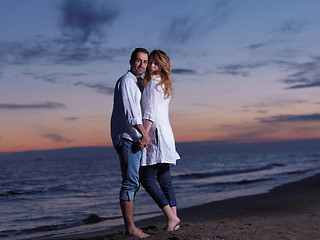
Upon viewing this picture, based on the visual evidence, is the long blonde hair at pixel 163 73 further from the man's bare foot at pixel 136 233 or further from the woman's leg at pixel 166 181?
the man's bare foot at pixel 136 233

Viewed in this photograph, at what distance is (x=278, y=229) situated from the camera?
4.18 m

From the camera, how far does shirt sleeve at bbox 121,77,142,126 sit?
11.3 feet

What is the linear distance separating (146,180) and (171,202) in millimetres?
451

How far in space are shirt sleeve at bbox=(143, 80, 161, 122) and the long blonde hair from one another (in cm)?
7

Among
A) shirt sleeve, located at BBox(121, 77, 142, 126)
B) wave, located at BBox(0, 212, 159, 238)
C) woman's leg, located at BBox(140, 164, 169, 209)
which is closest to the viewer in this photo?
shirt sleeve, located at BBox(121, 77, 142, 126)

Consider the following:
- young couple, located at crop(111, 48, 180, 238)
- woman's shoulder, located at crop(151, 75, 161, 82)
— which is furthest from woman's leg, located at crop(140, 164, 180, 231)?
woman's shoulder, located at crop(151, 75, 161, 82)

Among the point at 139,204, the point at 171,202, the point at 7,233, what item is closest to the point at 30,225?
the point at 7,233

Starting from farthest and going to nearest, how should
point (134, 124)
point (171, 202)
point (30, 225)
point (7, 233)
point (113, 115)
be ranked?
1. point (30, 225)
2. point (7, 233)
3. point (171, 202)
4. point (113, 115)
5. point (134, 124)

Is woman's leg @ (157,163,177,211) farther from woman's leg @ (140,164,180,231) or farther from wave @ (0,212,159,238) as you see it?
wave @ (0,212,159,238)

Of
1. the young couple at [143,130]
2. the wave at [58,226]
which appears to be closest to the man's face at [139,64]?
the young couple at [143,130]

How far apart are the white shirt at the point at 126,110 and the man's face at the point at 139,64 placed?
0.11 m

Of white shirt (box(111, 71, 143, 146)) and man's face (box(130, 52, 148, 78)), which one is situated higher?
man's face (box(130, 52, 148, 78))

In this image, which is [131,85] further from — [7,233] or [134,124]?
[7,233]

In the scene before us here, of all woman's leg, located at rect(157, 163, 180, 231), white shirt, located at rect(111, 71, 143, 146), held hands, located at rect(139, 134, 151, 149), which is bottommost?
woman's leg, located at rect(157, 163, 180, 231)
